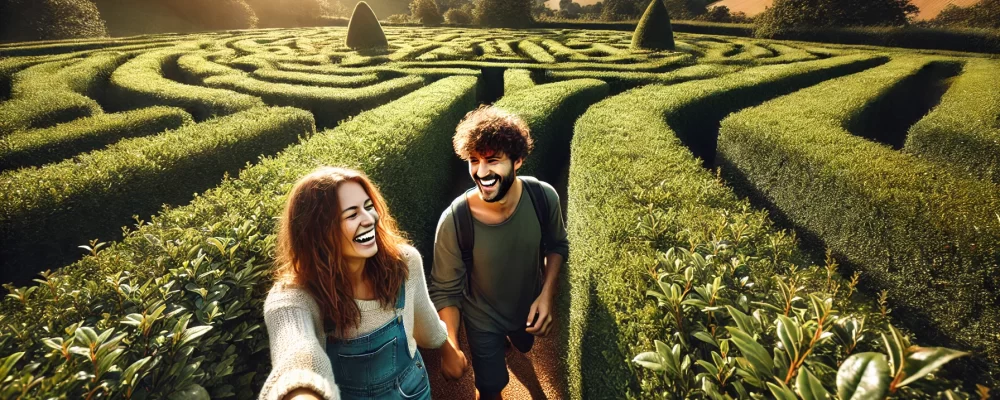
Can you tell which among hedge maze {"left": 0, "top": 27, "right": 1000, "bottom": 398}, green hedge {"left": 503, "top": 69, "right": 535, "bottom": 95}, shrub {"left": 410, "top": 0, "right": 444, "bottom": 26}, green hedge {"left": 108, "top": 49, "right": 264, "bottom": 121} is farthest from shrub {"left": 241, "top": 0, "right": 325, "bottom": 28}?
green hedge {"left": 503, "top": 69, "right": 535, "bottom": 95}

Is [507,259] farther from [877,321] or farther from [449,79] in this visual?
[449,79]

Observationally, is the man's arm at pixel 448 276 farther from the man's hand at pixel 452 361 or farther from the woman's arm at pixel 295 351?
the woman's arm at pixel 295 351

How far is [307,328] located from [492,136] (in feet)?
5.36

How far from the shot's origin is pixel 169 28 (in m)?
33.3

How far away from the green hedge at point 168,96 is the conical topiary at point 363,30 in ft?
26.9

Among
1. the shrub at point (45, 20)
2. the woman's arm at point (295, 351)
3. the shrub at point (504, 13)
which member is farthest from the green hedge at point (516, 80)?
the shrub at point (45, 20)

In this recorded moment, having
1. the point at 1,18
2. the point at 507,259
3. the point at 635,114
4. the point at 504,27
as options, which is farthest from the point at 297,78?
the point at 504,27

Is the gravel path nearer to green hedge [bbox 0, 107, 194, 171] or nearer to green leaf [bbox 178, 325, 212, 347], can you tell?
green leaf [bbox 178, 325, 212, 347]

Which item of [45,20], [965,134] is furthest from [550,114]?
→ [45,20]

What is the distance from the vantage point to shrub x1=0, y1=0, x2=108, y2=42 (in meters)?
20.2

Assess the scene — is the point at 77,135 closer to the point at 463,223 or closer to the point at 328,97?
the point at 328,97

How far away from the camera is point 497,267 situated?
123 inches

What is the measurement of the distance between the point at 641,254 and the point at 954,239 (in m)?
3.55

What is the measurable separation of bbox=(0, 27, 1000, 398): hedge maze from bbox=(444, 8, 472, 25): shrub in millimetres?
30233
